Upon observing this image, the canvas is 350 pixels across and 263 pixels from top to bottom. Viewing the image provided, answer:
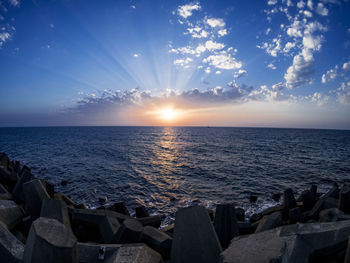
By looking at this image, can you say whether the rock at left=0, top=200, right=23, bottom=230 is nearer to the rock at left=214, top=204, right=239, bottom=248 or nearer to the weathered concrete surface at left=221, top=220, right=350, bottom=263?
the rock at left=214, top=204, right=239, bottom=248

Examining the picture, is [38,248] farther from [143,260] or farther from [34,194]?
[34,194]

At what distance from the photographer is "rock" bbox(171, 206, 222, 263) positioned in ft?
7.71

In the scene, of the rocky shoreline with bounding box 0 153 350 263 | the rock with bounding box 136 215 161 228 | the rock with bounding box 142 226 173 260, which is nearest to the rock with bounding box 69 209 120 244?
the rocky shoreline with bounding box 0 153 350 263

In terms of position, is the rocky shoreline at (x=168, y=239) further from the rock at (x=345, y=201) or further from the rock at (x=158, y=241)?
the rock at (x=345, y=201)

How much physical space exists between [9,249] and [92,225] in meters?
2.18

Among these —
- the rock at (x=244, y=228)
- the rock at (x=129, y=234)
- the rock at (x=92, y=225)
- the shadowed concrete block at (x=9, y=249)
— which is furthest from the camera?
the rock at (x=244, y=228)

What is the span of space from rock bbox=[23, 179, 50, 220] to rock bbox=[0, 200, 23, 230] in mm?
265

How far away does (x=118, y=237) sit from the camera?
3223 millimetres

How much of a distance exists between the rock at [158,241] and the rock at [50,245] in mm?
1802

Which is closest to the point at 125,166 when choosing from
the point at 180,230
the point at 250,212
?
the point at 250,212

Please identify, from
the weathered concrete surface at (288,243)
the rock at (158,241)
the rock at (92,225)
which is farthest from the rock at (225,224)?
the rock at (92,225)

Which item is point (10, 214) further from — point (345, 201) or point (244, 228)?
point (345, 201)

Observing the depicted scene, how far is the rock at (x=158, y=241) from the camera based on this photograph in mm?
3145

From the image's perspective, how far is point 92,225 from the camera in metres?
4.37
